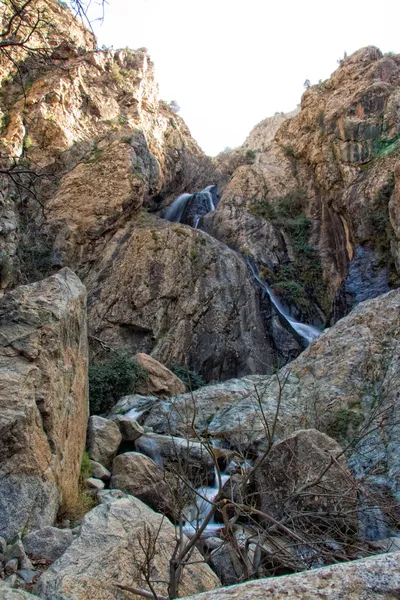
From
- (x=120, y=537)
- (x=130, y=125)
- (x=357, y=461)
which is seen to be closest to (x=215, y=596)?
(x=120, y=537)

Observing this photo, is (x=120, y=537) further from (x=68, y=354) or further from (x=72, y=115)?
(x=72, y=115)

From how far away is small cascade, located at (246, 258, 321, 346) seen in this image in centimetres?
2022

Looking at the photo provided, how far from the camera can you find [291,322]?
21125 millimetres

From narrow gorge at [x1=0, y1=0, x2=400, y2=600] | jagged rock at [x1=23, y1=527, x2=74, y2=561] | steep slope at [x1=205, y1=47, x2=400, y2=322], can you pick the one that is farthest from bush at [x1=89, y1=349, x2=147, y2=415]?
steep slope at [x1=205, y1=47, x2=400, y2=322]

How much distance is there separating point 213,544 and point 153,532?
1.95m

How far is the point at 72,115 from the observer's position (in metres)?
25.0

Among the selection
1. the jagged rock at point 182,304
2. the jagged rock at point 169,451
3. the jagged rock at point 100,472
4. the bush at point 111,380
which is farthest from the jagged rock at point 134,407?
the jagged rock at point 182,304

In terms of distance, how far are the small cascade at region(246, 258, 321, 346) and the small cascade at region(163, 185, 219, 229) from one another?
6974mm

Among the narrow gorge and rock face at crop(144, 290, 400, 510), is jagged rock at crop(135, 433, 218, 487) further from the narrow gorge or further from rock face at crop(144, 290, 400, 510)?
rock face at crop(144, 290, 400, 510)

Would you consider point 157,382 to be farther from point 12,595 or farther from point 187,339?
point 12,595

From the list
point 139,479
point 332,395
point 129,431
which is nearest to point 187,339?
point 332,395

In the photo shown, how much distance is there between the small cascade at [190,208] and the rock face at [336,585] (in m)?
26.4

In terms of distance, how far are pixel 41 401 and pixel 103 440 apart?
311 cm

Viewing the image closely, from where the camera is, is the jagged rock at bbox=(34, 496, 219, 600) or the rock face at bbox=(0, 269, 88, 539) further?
the rock face at bbox=(0, 269, 88, 539)
